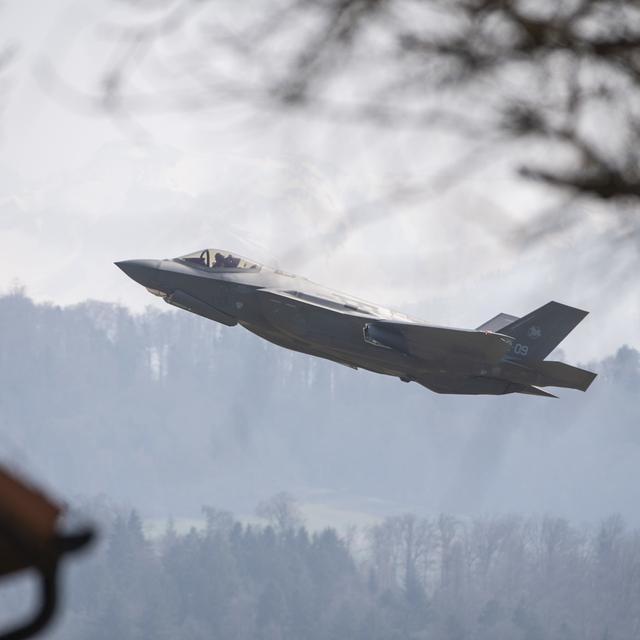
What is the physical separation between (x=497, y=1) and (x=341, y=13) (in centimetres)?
107

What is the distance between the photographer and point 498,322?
174 ft

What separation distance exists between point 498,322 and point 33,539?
4908 centimetres

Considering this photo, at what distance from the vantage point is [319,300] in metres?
46.2

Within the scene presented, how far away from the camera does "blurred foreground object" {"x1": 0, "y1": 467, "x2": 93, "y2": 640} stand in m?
4.65

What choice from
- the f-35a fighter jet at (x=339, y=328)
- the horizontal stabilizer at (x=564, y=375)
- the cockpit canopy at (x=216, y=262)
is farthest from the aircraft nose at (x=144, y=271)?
the horizontal stabilizer at (x=564, y=375)

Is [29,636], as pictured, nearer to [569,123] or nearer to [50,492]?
[50,492]

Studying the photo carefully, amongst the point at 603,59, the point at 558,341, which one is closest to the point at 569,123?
the point at 603,59

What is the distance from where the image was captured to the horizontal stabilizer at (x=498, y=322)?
52.2 meters

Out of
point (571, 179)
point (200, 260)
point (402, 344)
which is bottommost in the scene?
point (571, 179)

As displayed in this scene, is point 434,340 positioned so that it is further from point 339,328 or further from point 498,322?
point 498,322

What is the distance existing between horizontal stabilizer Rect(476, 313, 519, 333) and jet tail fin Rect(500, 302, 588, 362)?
46.9 inches

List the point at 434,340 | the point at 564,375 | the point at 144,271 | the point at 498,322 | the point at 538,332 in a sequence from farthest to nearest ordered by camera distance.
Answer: the point at 498,322 < the point at 538,332 < the point at 434,340 < the point at 564,375 < the point at 144,271

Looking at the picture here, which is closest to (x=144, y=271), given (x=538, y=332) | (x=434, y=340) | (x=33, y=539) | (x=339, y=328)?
(x=339, y=328)

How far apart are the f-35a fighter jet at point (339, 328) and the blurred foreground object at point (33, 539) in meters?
40.1
